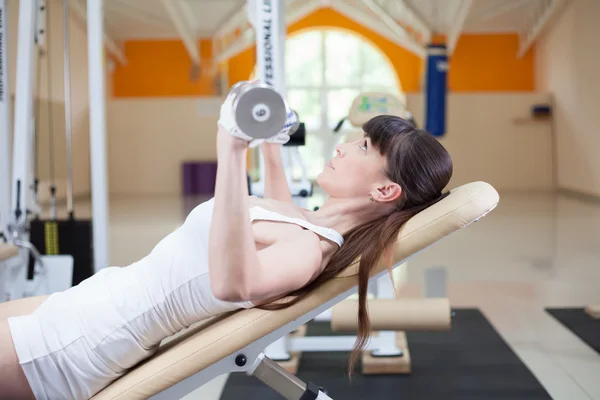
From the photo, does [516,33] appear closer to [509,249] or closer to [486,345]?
[509,249]

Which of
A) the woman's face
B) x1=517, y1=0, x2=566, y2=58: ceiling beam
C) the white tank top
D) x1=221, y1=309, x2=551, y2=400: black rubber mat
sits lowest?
x1=221, y1=309, x2=551, y2=400: black rubber mat

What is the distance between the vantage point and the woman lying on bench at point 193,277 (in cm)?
124

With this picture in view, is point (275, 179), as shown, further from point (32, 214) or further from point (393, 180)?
point (32, 214)

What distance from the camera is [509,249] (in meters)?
5.10

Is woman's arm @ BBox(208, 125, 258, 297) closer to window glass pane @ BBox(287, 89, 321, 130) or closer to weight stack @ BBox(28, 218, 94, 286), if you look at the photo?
weight stack @ BBox(28, 218, 94, 286)

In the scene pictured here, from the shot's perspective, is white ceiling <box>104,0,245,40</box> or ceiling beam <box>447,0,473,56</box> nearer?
ceiling beam <box>447,0,473,56</box>

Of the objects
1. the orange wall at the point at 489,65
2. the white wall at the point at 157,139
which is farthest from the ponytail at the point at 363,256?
the orange wall at the point at 489,65

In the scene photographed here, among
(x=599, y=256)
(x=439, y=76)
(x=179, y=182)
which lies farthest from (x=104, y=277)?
(x=179, y=182)

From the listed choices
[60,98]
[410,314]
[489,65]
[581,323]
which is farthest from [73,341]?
[489,65]

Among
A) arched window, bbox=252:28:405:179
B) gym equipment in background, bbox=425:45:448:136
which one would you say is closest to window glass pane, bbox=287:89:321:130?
arched window, bbox=252:28:405:179

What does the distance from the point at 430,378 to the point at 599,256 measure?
2704mm

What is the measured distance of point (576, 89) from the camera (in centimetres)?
983

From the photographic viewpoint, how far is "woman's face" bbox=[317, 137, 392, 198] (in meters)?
1.32

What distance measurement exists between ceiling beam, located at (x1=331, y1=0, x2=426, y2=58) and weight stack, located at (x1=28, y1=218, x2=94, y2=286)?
8967 mm
